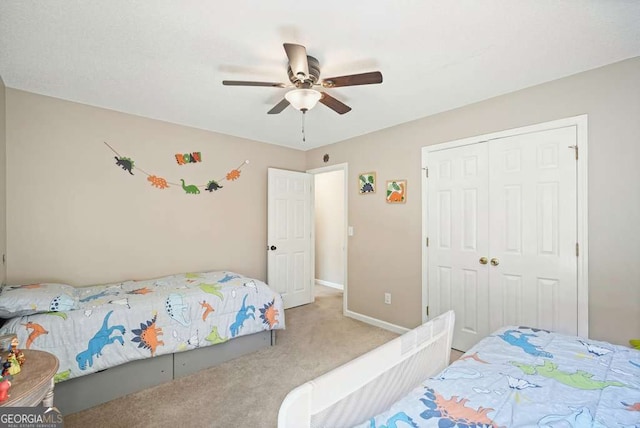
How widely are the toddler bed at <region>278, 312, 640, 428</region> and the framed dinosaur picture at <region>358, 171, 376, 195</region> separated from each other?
2368mm

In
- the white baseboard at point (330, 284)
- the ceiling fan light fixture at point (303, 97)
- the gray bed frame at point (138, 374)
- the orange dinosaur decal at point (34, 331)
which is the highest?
the ceiling fan light fixture at point (303, 97)

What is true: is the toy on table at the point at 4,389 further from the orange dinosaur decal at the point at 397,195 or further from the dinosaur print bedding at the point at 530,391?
the orange dinosaur decal at the point at 397,195

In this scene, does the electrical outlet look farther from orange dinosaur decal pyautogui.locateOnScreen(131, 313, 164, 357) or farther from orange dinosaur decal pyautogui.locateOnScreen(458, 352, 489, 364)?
orange dinosaur decal pyautogui.locateOnScreen(131, 313, 164, 357)

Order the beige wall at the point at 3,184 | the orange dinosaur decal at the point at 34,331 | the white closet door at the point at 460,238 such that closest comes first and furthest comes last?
the orange dinosaur decal at the point at 34,331 → the beige wall at the point at 3,184 → the white closet door at the point at 460,238

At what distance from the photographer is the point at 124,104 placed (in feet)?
9.59

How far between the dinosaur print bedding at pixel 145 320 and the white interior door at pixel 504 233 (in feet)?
6.20

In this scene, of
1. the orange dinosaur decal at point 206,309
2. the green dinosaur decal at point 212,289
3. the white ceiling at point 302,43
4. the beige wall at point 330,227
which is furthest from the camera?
the beige wall at point 330,227

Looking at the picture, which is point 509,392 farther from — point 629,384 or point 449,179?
point 449,179

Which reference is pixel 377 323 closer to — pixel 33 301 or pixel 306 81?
pixel 306 81

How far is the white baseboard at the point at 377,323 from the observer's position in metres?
3.47

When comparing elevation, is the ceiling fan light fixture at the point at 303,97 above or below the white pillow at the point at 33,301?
above

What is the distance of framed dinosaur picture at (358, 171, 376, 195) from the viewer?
12.5 feet

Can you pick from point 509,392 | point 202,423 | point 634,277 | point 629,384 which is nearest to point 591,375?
point 629,384

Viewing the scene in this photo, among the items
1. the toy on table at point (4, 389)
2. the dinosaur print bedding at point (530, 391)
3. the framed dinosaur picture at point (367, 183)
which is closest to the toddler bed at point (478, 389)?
the dinosaur print bedding at point (530, 391)
